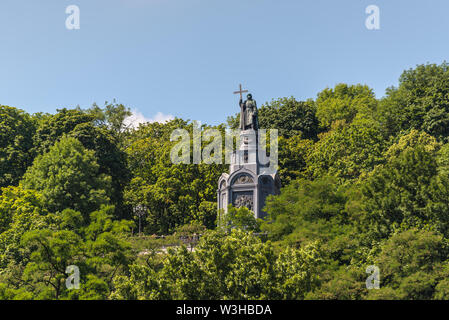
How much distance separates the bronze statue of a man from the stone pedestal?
549mm

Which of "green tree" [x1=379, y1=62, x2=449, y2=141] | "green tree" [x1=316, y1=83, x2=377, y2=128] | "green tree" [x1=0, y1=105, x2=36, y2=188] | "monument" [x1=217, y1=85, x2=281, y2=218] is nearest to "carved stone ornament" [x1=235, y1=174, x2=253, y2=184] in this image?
"monument" [x1=217, y1=85, x2=281, y2=218]

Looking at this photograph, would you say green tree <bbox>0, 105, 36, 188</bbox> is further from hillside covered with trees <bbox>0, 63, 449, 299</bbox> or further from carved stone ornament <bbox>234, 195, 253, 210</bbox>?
carved stone ornament <bbox>234, 195, 253, 210</bbox>

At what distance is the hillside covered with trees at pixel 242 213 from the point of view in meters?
18.2

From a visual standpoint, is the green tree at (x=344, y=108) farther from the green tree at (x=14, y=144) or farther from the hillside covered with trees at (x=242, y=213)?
the green tree at (x=14, y=144)

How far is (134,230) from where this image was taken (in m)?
45.2

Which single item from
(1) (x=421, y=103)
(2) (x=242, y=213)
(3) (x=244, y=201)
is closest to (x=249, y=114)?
(3) (x=244, y=201)

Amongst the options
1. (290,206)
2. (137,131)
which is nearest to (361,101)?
(137,131)

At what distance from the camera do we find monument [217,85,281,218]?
32.2 meters

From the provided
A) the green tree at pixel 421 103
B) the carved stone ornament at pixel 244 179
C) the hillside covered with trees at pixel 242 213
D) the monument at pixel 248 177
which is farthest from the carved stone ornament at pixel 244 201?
the green tree at pixel 421 103

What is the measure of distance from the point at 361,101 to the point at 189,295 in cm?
4386
